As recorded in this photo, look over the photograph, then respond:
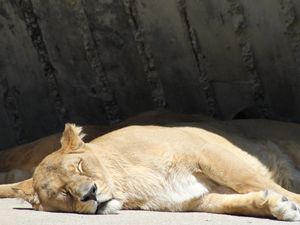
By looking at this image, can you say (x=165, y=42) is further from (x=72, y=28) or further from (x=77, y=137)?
(x=77, y=137)

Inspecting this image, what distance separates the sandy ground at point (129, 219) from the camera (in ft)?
15.0

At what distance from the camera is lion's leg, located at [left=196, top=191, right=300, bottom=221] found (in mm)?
4711

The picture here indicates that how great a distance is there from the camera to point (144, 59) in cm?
700

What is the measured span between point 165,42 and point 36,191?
2.10m

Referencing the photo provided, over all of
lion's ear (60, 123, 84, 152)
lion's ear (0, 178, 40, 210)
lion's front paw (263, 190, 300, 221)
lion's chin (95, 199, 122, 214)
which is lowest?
lion's front paw (263, 190, 300, 221)

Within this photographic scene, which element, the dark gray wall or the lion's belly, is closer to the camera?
the lion's belly

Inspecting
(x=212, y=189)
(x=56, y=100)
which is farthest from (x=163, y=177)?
(x=56, y=100)

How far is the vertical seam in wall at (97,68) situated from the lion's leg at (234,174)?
2258 millimetres

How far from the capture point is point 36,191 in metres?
5.18

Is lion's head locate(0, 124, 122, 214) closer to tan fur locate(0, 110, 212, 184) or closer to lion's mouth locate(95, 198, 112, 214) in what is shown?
lion's mouth locate(95, 198, 112, 214)

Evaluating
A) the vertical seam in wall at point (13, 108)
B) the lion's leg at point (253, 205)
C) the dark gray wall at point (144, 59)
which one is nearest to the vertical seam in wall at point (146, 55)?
the dark gray wall at point (144, 59)

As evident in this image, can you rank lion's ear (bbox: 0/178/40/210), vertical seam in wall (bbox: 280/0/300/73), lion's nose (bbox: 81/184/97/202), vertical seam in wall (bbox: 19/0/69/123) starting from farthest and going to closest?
1. vertical seam in wall (bbox: 19/0/69/123)
2. vertical seam in wall (bbox: 280/0/300/73)
3. lion's ear (bbox: 0/178/40/210)
4. lion's nose (bbox: 81/184/97/202)

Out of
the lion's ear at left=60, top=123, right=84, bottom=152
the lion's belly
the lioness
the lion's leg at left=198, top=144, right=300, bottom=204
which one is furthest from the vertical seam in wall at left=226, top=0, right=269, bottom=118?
the lion's ear at left=60, top=123, right=84, bottom=152

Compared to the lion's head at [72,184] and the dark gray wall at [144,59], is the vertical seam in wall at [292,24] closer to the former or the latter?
the dark gray wall at [144,59]
